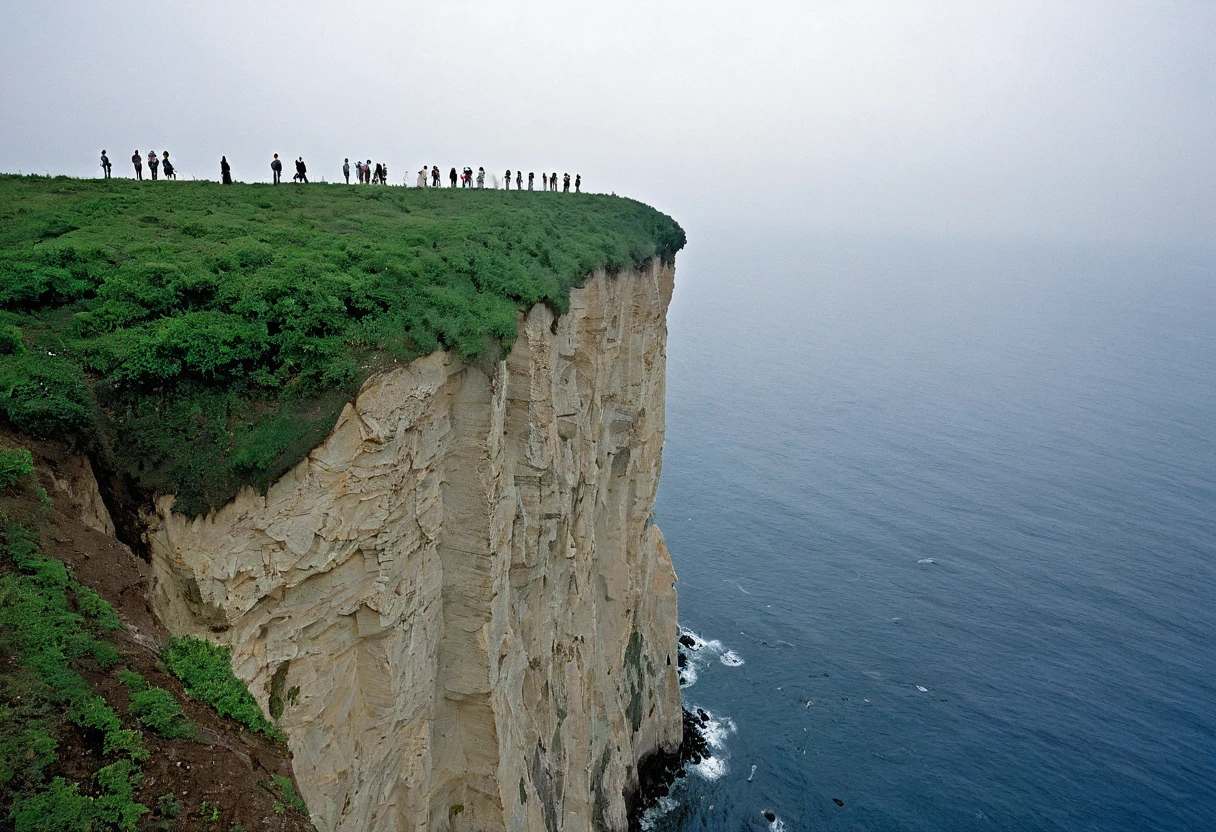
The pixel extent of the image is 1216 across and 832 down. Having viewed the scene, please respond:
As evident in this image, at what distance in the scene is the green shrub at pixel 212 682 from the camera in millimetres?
10961

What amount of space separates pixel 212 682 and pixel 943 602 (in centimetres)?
5897

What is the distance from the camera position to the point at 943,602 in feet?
193

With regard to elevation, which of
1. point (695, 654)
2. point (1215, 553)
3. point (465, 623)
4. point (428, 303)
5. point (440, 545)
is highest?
point (428, 303)

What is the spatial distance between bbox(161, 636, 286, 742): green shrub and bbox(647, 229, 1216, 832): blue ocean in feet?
108

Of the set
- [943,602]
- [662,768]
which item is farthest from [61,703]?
[943,602]

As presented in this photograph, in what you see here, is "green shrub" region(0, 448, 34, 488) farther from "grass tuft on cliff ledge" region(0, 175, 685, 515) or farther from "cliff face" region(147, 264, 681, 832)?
"cliff face" region(147, 264, 681, 832)

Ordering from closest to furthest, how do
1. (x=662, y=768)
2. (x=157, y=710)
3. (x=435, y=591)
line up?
(x=157, y=710), (x=435, y=591), (x=662, y=768)

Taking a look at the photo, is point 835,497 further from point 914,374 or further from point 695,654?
point 914,374

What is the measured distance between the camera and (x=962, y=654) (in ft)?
173

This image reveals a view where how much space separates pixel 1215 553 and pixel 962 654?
32.0 metres

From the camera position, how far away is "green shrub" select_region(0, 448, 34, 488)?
11.3 meters

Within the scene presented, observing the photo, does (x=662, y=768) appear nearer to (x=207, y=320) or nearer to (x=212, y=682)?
(x=212, y=682)

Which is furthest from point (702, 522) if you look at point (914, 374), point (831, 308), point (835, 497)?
point (831, 308)

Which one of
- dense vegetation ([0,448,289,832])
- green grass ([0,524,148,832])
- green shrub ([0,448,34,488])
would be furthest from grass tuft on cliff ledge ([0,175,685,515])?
green grass ([0,524,148,832])
